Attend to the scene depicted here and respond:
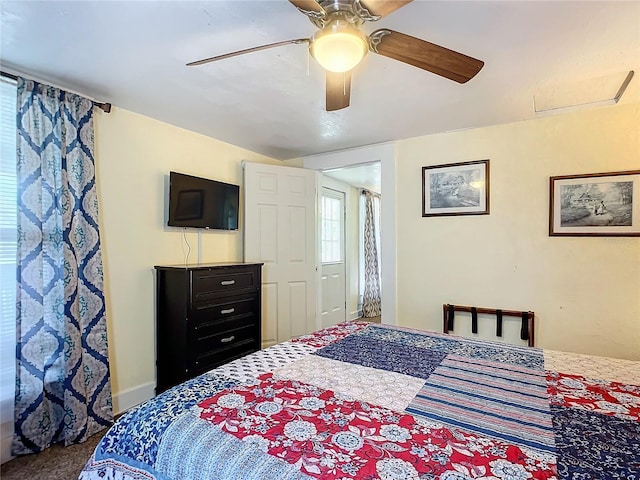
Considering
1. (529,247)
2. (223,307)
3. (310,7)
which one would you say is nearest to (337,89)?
(310,7)

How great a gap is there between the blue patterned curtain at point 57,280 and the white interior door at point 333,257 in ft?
9.43

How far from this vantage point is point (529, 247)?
108 inches

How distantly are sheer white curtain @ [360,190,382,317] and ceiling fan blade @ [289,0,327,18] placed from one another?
179 inches

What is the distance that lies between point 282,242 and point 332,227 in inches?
57.9

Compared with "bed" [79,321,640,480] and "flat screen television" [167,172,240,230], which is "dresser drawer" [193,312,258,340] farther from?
"bed" [79,321,640,480]

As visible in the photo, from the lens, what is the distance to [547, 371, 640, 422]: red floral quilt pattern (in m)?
1.10

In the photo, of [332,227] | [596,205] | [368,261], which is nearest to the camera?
[596,205]

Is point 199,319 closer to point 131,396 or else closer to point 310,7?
point 131,396

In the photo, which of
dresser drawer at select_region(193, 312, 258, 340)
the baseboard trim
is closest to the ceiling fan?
dresser drawer at select_region(193, 312, 258, 340)

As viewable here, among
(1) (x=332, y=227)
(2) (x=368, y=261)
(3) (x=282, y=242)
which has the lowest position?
(2) (x=368, y=261)

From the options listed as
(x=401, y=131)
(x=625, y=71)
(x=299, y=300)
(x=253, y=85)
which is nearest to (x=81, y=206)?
(x=253, y=85)

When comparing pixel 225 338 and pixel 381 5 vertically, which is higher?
pixel 381 5

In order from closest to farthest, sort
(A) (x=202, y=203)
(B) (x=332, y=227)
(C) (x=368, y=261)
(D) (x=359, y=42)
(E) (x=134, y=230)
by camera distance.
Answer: (D) (x=359, y=42)
(E) (x=134, y=230)
(A) (x=202, y=203)
(B) (x=332, y=227)
(C) (x=368, y=261)

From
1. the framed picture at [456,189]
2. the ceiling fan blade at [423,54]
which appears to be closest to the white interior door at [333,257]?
the framed picture at [456,189]
